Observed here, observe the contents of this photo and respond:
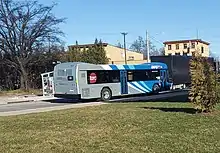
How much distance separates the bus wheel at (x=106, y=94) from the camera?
3067cm

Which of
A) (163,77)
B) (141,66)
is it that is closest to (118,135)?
(141,66)

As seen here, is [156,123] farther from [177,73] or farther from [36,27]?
[36,27]

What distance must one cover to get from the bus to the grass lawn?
609 inches

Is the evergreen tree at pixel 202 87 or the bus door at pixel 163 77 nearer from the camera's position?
the evergreen tree at pixel 202 87

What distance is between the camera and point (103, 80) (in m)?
30.9

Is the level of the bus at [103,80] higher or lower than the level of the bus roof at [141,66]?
lower

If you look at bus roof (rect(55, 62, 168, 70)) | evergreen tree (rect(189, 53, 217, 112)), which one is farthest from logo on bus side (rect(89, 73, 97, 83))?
evergreen tree (rect(189, 53, 217, 112))

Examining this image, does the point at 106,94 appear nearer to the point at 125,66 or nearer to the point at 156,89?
the point at 125,66

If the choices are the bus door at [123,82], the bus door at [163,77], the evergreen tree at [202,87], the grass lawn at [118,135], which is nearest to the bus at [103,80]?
the bus door at [123,82]

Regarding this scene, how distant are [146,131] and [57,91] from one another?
20.7 metres

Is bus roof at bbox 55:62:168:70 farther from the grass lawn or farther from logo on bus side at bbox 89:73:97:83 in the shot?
the grass lawn

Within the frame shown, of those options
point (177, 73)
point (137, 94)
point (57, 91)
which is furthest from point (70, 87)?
point (177, 73)

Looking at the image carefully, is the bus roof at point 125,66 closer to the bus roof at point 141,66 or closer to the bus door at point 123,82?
the bus roof at point 141,66

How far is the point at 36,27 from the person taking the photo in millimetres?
46750
